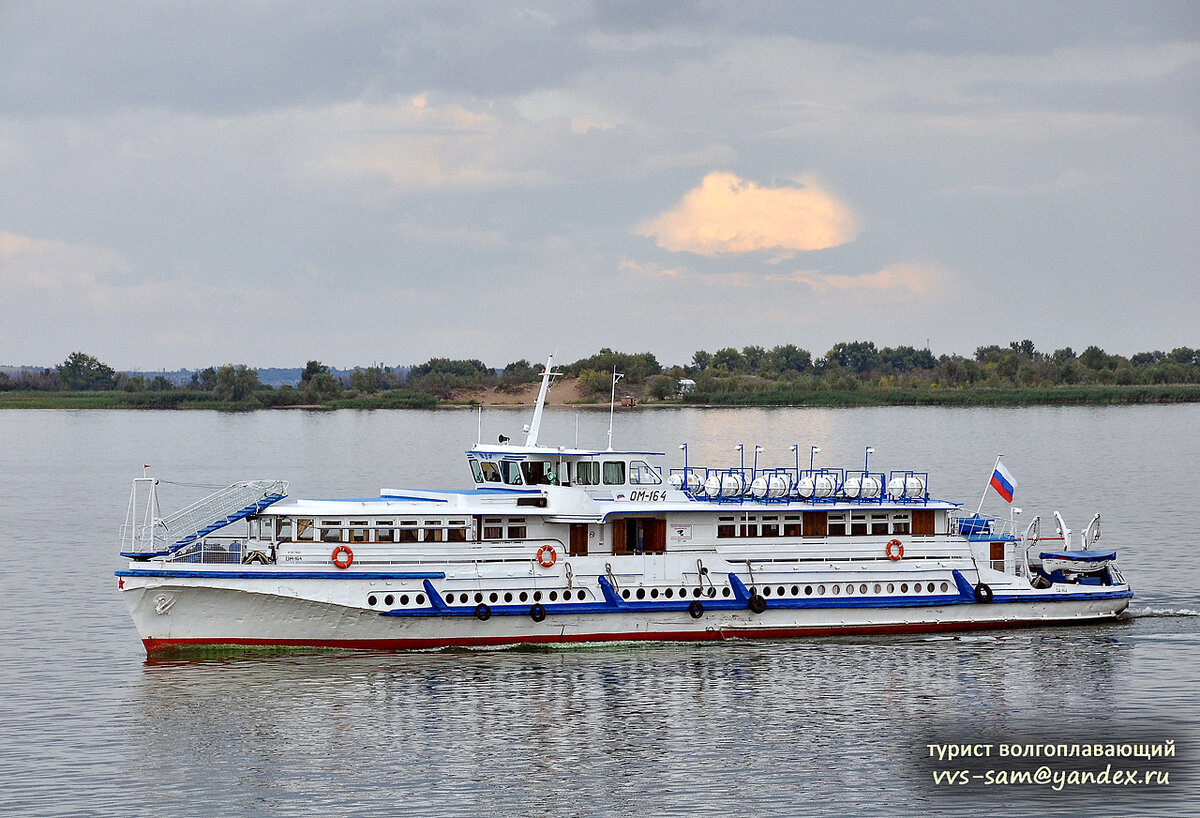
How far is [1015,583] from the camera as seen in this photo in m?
36.5

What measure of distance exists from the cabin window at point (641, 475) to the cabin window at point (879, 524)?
6023 mm

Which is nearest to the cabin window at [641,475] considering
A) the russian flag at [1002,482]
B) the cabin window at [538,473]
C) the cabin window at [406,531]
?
the cabin window at [538,473]

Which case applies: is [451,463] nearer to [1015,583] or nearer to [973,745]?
[1015,583]

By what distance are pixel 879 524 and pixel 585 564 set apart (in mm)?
8483

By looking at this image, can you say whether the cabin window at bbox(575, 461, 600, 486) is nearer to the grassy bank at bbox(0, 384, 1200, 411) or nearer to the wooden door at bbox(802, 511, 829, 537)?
the wooden door at bbox(802, 511, 829, 537)

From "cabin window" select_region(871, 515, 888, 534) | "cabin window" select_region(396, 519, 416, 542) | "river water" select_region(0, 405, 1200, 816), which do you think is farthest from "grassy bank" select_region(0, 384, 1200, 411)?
"cabin window" select_region(396, 519, 416, 542)

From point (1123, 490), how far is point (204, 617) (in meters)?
53.8

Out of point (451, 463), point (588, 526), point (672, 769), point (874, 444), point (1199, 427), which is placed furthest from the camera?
point (1199, 427)

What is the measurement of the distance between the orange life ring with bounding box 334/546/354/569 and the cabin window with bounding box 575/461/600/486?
6437 millimetres

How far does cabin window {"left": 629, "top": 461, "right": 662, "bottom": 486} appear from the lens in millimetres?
36125

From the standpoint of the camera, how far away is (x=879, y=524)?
3659cm

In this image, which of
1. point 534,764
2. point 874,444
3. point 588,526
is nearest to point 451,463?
point 874,444

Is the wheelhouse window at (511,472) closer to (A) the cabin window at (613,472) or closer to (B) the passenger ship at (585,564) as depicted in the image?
(B) the passenger ship at (585,564)

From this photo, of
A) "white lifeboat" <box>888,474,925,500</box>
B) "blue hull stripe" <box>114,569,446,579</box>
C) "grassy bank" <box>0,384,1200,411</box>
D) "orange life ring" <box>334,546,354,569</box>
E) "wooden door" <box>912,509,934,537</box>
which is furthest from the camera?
"grassy bank" <box>0,384,1200,411</box>
